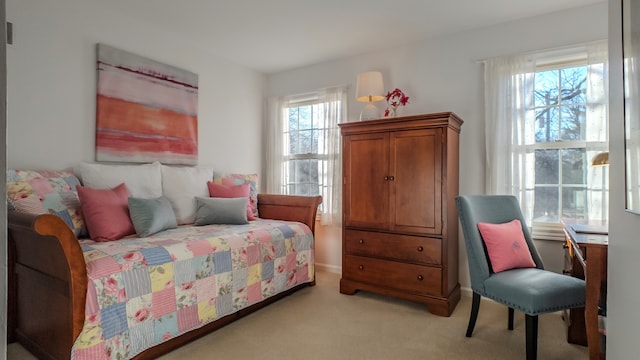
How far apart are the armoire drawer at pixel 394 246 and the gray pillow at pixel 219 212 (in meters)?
0.96

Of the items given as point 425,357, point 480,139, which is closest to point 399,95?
point 480,139

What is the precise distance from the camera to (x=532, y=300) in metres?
1.82

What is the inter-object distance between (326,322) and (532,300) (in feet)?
4.28

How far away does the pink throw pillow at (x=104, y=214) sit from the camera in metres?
2.20

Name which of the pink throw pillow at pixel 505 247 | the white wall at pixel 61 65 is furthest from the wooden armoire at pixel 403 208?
the white wall at pixel 61 65

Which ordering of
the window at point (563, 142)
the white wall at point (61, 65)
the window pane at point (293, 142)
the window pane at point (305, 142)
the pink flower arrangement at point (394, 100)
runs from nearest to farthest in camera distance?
1. the white wall at point (61, 65)
2. the window at point (563, 142)
3. the pink flower arrangement at point (394, 100)
4. the window pane at point (305, 142)
5. the window pane at point (293, 142)

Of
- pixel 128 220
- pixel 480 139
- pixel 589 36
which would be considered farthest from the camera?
pixel 480 139

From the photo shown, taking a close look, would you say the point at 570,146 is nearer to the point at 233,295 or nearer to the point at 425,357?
the point at 425,357

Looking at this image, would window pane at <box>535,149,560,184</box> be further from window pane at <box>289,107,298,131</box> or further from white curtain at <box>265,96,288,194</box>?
white curtain at <box>265,96,288,194</box>

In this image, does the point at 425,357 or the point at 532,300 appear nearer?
the point at 532,300

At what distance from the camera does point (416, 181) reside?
2.78m

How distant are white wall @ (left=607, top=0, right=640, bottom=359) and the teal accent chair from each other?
0.41 meters

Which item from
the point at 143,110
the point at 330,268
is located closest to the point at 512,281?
the point at 330,268

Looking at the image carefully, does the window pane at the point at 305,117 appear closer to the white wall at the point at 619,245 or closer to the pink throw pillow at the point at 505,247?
the pink throw pillow at the point at 505,247
